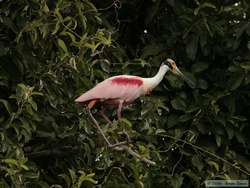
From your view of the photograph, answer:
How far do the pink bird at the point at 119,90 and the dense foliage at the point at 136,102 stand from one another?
0.13m

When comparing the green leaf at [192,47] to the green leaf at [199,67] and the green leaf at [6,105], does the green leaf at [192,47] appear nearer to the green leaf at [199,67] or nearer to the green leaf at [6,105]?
the green leaf at [199,67]

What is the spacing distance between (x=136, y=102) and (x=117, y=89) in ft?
2.91

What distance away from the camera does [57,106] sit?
4445 millimetres

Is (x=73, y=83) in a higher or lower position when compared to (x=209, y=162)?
higher

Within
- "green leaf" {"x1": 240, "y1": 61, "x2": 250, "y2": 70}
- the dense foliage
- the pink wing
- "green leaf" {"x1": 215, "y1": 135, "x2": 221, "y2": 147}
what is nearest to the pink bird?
the pink wing

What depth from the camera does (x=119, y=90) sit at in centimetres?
402

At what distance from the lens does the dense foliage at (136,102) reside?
420cm

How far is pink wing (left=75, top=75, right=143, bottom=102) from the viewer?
398 centimetres

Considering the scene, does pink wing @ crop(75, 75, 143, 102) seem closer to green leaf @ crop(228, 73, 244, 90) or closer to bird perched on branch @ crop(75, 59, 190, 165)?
bird perched on branch @ crop(75, 59, 190, 165)

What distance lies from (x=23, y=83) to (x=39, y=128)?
0.29 m

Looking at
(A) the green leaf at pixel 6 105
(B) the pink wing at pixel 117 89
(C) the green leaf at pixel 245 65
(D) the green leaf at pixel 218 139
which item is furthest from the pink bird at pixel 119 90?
(D) the green leaf at pixel 218 139

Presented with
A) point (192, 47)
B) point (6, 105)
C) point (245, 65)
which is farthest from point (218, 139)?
point (6, 105)

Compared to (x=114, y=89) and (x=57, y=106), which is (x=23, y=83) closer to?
(x=57, y=106)

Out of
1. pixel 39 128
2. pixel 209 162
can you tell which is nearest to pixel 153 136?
pixel 209 162
